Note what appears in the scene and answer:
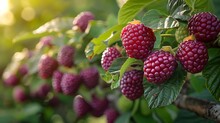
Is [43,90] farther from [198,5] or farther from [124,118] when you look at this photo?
[198,5]

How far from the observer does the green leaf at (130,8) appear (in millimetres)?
1035

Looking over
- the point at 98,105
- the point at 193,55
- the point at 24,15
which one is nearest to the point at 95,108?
the point at 98,105

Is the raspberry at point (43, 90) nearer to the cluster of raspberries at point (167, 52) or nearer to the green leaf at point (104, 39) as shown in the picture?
the green leaf at point (104, 39)

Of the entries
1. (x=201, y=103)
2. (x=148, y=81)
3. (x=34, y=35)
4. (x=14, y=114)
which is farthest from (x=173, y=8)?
(x=14, y=114)

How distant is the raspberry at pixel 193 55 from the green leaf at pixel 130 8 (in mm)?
172

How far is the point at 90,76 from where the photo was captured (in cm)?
151

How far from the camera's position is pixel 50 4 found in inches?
125

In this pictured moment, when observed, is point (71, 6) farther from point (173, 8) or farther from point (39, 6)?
point (173, 8)

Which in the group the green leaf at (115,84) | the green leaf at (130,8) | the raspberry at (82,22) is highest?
the raspberry at (82,22)

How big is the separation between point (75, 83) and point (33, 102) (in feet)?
A: 2.71

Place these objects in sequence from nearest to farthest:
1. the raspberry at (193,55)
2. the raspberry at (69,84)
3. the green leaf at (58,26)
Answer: the raspberry at (193,55), the raspberry at (69,84), the green leaf at (58,26)

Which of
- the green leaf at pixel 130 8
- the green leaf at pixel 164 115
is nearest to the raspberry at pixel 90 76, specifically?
the green leaf at pixel 164 115

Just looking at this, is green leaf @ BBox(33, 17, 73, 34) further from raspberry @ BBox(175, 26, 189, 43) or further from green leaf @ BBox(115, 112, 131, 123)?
raspberry @ BBox(175, 26, 189, 43)

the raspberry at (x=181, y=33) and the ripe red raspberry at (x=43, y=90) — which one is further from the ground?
the ripe red raspberry at (x=43, y=90)
